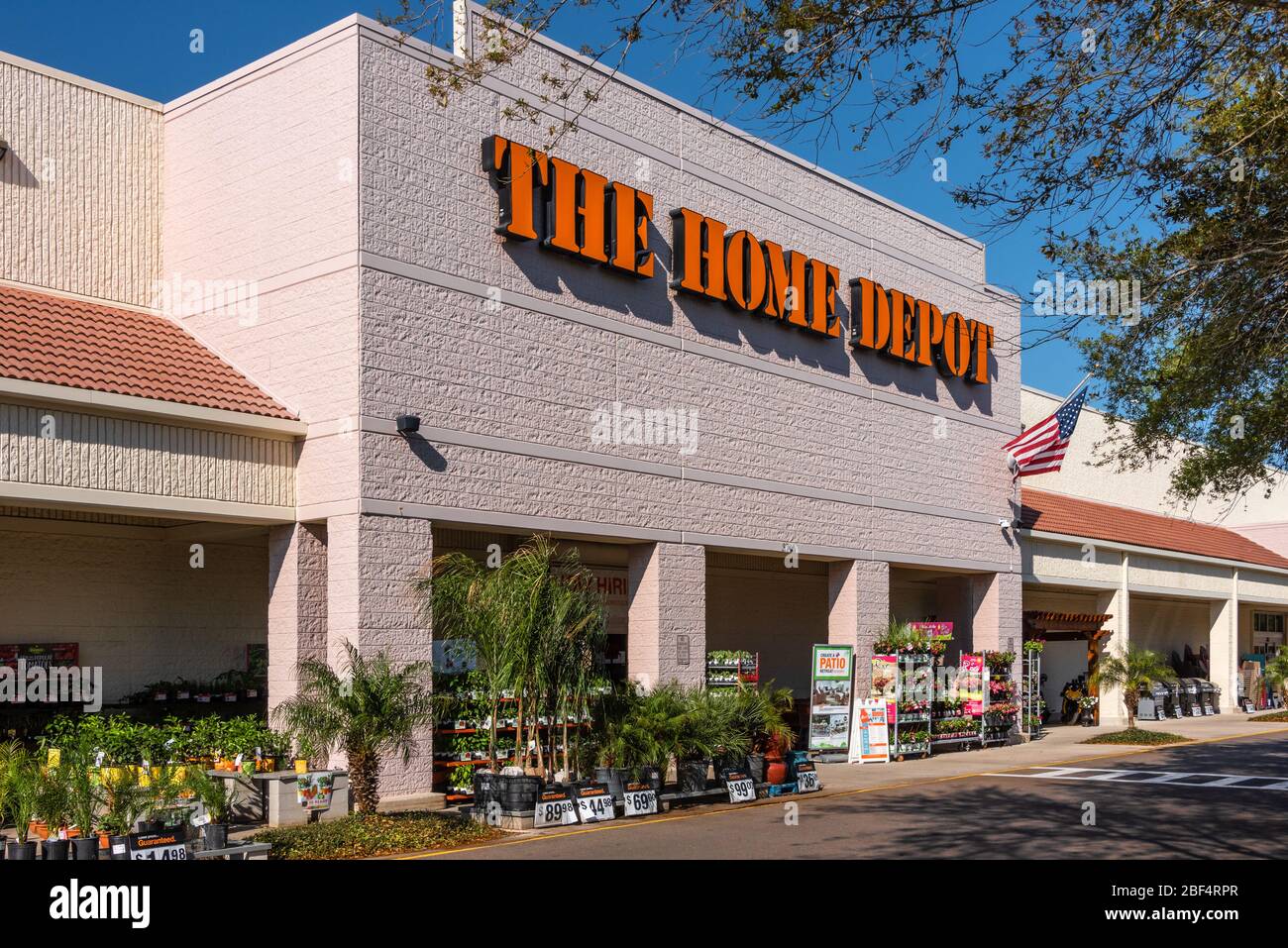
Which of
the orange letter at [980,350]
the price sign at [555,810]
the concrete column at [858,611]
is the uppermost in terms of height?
the orange letter at [980,350]

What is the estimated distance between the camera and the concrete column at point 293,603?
18.0 m

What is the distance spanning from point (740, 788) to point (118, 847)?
938 cm

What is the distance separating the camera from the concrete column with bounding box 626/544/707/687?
72.6 ft

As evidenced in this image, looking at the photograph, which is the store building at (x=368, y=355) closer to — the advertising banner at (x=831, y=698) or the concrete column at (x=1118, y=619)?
the advertising banner at (x=831, y=698)

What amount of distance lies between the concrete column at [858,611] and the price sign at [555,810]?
11111 millimetres

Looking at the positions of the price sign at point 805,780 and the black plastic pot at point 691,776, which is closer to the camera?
the black plastic pot at point 691,776

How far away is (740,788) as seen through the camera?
1938 cm

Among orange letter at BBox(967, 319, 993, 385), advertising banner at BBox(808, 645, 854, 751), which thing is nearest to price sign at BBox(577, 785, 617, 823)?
advertising banner at BBox(808, 645, 854, 751)

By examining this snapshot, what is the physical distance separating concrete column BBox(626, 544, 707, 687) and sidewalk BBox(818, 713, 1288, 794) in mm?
3085

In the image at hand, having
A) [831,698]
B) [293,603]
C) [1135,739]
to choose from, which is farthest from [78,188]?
[1135,739]

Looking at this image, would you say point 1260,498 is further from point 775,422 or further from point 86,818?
point 86,818

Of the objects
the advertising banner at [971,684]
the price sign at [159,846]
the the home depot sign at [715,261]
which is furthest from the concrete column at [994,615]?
the price sign at [159,846]

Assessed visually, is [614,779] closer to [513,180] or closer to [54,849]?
[54,849]

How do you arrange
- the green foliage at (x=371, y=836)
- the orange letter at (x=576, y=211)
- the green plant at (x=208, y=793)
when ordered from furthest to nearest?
the orange letter at (x=576, y=211) < the green foliage at (x=371, y=836) < the green plant at (x=208, y=793)
